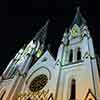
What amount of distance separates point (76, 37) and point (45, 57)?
434cm

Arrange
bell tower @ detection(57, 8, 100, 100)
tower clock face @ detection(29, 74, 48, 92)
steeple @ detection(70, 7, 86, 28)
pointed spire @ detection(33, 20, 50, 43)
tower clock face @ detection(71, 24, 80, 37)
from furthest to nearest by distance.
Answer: pointed spire @ detection(33, 20, 50, 43) → steeple @ detection(70, 7, 86, 28) → tower clock face @ detection(71, 24, 80, 37) → tower clock face @ detection(29, 74, 48, 92) → bell tower @ detection(57, 8, 100, 100)

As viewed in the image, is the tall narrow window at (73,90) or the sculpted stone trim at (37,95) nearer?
the tall narrow window at (73,90)

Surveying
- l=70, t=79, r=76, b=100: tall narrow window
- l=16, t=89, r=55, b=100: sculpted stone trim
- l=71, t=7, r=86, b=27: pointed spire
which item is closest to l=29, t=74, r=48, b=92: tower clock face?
l=16, t=89, r=55, b=100: sculpted stone trim

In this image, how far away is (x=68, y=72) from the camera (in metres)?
18.3

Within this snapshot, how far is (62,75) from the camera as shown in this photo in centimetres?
1812

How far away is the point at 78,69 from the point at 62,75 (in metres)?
1.48

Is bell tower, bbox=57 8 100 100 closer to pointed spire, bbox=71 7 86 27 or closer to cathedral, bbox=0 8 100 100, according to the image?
cathedral, bbox=0 8 100 100

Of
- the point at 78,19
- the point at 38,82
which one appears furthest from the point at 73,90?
the point at 78,19

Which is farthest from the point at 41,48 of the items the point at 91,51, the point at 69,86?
the point at 69,86

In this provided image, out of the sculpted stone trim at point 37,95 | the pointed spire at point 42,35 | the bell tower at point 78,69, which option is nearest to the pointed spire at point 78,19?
the bell tower at point 78,69

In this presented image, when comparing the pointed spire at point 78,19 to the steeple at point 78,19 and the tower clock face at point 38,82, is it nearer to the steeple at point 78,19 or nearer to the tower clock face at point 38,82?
the steeple at point 78,19

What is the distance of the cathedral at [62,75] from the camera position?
1602 centimetres

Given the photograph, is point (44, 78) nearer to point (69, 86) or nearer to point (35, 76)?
point (35, 76)

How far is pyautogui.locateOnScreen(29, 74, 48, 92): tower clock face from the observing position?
18.7 m
